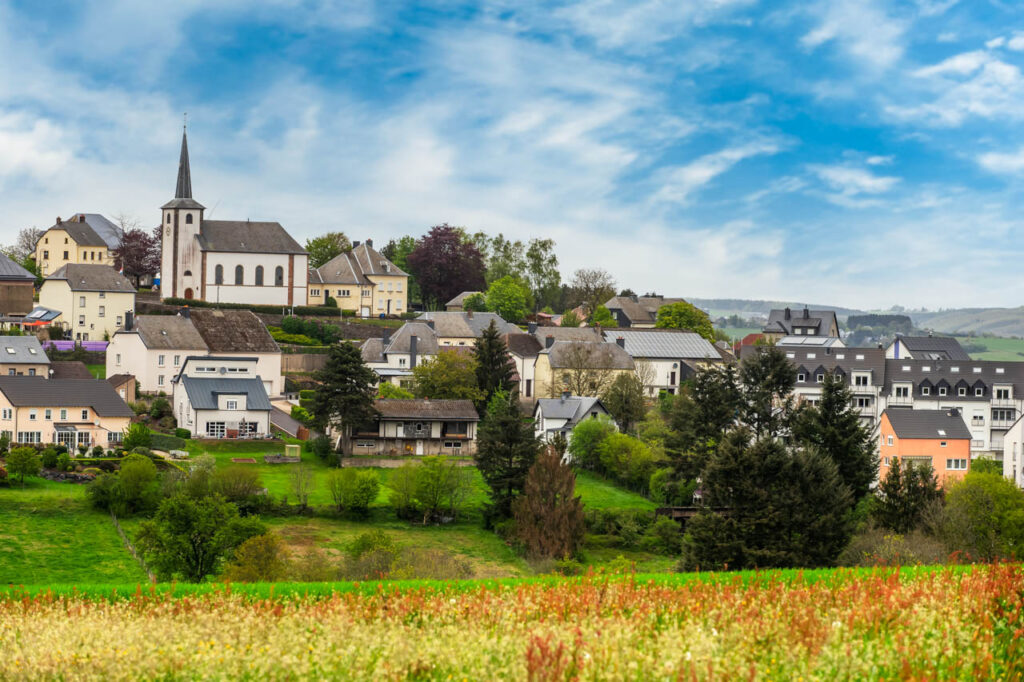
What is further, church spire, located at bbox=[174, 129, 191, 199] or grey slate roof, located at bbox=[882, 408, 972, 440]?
church spire, located at bbox=[174, 129, 191, 199]

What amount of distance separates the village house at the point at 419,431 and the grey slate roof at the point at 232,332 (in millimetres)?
13567

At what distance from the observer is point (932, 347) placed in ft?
293

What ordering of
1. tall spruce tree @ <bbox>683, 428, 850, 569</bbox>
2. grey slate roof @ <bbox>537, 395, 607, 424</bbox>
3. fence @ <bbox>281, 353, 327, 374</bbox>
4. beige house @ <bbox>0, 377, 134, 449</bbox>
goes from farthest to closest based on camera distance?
fence @ <bbox>281, 353, 327, 374</bbox>
grey slate roof @ <bbox>537, 395, 607, 424</bbox>
beige house @ <bbox>0, 377, 134, 449</bbox>
tall spruce tree @ <bbox>683, 428, 850, 569</bbox>

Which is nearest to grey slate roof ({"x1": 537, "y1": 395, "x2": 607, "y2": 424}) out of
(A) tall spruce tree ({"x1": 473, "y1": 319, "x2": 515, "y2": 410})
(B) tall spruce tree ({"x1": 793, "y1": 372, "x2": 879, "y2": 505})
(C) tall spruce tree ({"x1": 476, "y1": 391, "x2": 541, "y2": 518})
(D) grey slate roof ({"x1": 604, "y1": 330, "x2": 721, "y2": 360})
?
(A) tall spruce tree ({"x1": 473, "y1": 319, "x2": 515, "y2": 410})

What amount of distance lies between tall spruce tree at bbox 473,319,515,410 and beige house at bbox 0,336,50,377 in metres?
26.7

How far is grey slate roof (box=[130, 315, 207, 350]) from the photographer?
7038 centimetres

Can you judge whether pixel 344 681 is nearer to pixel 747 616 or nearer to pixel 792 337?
pixel 747 616

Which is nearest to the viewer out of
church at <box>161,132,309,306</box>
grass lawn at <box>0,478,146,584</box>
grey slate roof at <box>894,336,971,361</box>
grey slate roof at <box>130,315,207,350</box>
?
grass lawn at <box>0,478,146,584</box>

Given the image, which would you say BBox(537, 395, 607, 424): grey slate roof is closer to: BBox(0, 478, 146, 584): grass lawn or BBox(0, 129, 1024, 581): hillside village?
BBox(0, 129, 1024, 581): hillside village

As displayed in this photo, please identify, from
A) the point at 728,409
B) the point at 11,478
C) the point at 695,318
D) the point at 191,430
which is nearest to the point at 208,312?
the point at 191,430

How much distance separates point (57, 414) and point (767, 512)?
3725cm

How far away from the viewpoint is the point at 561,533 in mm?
43469

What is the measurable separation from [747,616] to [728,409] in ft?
142

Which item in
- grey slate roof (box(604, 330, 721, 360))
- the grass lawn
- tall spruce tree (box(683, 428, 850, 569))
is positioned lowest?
the grass lawn
